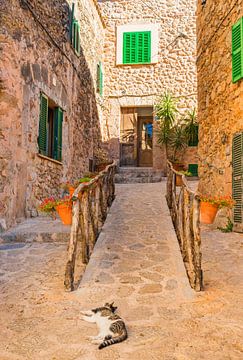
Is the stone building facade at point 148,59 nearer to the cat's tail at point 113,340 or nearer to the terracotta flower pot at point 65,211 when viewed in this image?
the terracotta flower pot at point 65,211

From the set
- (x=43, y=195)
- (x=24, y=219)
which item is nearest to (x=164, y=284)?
(x=24, y=219)

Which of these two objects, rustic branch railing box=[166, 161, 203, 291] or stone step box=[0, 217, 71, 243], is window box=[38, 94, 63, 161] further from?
rustic branch railing box=[166, 161, 203, 291]

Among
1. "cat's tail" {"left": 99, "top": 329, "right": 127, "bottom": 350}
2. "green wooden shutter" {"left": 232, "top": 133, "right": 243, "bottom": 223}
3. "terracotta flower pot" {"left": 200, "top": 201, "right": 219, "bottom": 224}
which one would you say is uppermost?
"green wooden shutter" {"left": 232, "top": 133, "right": 243, "bottom": 223}

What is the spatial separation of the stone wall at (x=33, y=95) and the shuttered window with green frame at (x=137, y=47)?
3.41 m

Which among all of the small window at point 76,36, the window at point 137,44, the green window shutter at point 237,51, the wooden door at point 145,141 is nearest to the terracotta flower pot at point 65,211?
the green window shutter at point 237,51

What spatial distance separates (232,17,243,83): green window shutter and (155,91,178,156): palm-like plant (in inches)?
255

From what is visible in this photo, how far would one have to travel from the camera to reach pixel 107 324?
8.34ft

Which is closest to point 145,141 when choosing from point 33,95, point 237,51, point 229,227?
point 33,95

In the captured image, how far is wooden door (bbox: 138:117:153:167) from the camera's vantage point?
14.1m

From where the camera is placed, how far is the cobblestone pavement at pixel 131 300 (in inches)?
88.6

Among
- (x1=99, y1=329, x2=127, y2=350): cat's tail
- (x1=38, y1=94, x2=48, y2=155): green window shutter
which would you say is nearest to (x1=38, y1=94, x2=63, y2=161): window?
(x1=38, y1=94, x2=48, y2=155): green window shutter

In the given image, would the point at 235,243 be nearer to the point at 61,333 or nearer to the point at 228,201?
the point at 228,201

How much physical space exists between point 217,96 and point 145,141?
7.84 meters

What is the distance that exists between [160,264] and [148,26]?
38.6 ft
